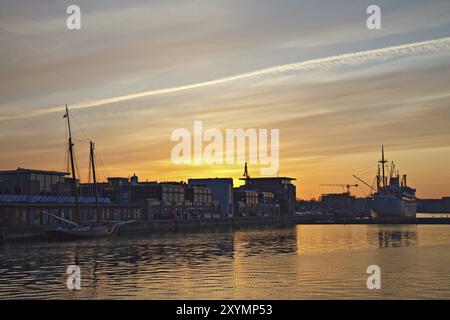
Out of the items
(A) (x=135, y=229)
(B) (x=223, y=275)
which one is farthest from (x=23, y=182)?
(B) (x=223, y=275)

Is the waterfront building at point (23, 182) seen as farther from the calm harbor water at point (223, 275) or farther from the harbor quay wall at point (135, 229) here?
the calm harbor water at point (223, 275)

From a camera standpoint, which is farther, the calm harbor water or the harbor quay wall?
the harbor quay wall

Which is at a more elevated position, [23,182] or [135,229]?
[23,182]

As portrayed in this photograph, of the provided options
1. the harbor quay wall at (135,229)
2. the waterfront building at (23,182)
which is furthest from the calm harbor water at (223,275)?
the waterfront building at (23,182)

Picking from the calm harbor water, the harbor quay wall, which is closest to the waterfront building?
the harbor quay wall

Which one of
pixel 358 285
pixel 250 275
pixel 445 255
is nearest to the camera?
pixel 358 285

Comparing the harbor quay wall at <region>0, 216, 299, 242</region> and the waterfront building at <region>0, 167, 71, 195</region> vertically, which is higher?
the waterfront building at <region>0, 167, 71, 195</region>

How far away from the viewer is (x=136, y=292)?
4441 centimetres

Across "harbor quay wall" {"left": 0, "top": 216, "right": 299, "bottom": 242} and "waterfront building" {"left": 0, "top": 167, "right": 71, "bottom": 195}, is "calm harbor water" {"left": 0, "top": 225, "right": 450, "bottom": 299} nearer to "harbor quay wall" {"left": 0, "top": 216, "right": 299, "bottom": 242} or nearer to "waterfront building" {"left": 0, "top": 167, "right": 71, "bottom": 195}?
"harbor quay wall" {"left": 0, "top": 216, "right": 299, "bottom": 242}

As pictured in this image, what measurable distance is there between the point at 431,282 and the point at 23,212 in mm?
96201

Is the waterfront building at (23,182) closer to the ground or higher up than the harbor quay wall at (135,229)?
higher up

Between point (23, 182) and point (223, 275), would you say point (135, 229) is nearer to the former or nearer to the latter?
point (23, 182)

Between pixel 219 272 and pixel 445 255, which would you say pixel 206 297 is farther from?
pixel 445 255

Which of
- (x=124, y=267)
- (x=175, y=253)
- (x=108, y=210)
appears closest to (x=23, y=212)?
(x=108, y=210)
